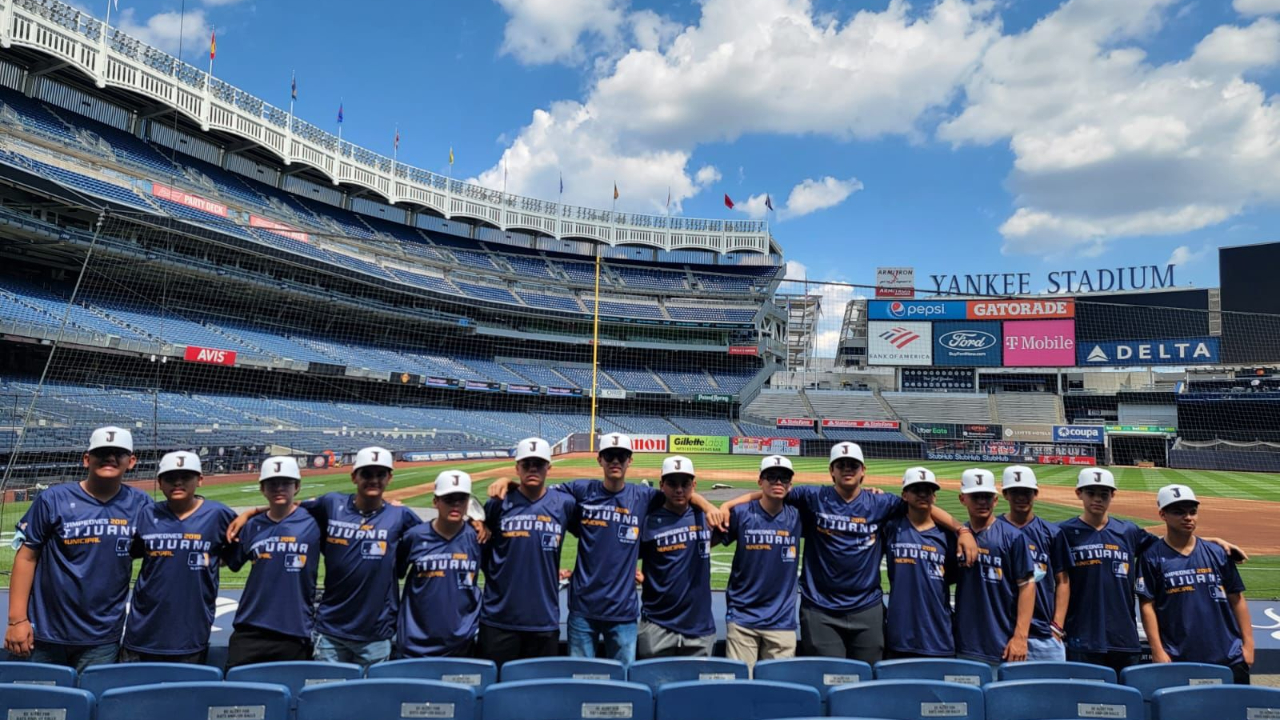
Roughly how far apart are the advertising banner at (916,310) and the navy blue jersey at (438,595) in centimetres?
4822

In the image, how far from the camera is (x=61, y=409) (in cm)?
2283

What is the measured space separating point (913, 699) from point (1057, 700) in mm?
714

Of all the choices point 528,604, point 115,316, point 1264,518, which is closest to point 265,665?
point 528,604

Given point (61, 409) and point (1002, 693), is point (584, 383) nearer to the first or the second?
point (61, 409)

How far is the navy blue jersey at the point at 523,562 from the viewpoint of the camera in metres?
4.53

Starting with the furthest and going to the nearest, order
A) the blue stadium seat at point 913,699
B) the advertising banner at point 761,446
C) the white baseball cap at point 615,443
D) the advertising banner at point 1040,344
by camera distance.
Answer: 1. the advertising banner at point 1040,344
2. the advertising banner at point 761,446
3. the white baseball cap at point 615,443
4. the blue stadium seat at point 913,699

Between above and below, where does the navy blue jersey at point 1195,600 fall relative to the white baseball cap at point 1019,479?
below

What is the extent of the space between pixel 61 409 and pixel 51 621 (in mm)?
24453

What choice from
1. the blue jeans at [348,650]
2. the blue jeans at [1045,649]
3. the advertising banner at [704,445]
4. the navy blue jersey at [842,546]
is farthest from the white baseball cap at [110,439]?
the advertising banner at [704,445]

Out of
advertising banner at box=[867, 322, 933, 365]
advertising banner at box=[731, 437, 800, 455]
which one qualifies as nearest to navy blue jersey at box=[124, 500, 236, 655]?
advertising banner at box=[731, 437, 800, 455]

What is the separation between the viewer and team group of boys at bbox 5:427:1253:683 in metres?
4.38

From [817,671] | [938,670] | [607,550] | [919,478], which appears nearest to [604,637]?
[607,550]

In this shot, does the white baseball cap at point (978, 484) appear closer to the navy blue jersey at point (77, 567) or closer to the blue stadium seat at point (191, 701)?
the blue stadium seat at point (191, 701)

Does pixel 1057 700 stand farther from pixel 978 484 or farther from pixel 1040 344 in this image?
pixel 1040 344
